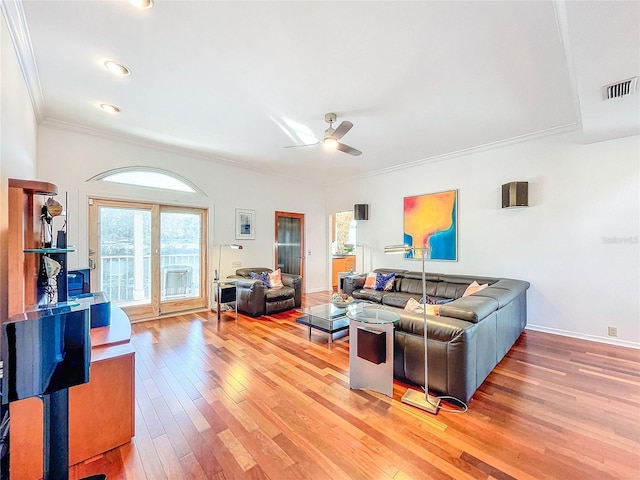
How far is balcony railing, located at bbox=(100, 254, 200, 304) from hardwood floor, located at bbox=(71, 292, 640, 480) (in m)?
1.86

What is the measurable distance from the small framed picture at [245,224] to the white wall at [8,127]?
130 inches

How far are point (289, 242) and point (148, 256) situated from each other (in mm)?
3057

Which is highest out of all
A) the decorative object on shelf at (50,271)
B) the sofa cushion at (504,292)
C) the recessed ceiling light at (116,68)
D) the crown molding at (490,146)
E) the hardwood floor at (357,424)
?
the recessed ceiling light at (116,68)

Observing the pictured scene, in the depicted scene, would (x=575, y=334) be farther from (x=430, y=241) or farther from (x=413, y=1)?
(x=413, y=1)

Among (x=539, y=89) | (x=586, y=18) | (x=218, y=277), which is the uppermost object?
(x=539, y=89)

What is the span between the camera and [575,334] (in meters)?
3.77

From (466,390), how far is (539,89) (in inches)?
120

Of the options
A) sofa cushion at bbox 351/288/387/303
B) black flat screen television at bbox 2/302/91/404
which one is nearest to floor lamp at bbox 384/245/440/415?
black flat screen television at bbox 2/302/91/404

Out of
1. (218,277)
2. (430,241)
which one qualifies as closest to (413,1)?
(430,241)

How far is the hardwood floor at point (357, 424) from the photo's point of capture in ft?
5.39

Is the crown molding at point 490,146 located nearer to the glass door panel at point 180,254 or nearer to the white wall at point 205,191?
the white wall at point 205,191

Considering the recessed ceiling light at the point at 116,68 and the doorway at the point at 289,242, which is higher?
the recessed ceiling light at the point at 116,68

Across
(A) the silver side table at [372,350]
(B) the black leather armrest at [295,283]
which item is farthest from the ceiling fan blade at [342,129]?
(B) the black leather armrest at [295,283]

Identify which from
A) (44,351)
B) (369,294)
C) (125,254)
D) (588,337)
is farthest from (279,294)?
(588,337)
